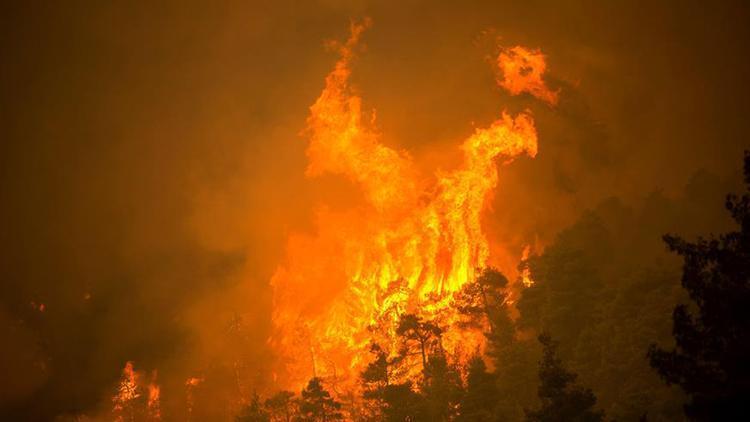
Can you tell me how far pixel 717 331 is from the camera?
14.6 meters

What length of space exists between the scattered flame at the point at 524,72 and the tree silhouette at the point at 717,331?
64356mm

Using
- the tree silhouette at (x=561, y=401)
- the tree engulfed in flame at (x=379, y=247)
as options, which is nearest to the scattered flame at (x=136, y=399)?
the tree engulfed in flame at (x=379, y=247)

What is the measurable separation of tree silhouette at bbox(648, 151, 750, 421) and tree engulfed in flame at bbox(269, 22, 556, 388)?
1494 inches

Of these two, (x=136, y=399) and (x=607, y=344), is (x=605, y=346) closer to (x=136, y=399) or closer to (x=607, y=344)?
(x=607, y=344)

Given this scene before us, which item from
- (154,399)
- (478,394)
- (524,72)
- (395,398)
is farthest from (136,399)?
(524,72)

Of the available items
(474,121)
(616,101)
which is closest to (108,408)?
(474,121)

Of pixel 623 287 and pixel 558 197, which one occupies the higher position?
pixel 558 197

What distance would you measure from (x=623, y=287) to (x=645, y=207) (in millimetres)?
27882

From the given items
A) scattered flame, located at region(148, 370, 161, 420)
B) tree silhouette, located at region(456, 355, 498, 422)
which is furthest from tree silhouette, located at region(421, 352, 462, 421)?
scattered flame, located at region(148, 370, 161, 420)

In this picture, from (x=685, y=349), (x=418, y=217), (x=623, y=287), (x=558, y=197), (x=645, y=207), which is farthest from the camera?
(x=558, y=197)

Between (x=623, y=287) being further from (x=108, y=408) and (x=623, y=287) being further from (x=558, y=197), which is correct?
(x=108, y=408)

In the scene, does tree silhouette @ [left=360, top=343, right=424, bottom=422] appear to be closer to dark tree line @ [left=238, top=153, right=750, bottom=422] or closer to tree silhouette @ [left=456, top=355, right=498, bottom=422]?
dark tree line @ [left=238, top=153, right=750, bottom=422]

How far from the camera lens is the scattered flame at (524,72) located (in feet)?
251

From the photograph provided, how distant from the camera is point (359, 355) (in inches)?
2425
